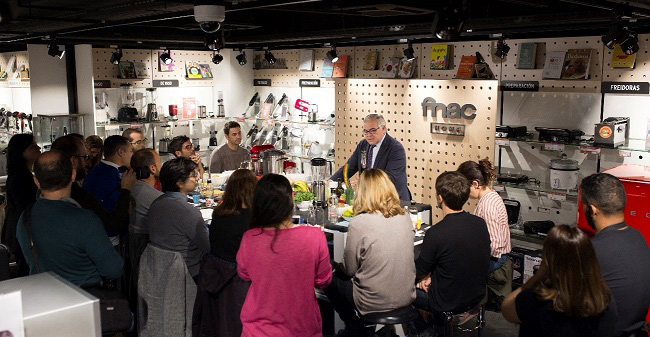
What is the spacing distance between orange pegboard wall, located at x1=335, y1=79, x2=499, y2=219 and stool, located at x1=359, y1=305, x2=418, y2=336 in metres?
3.33

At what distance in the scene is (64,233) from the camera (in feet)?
9.90

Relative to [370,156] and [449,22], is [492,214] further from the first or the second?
[370,156]

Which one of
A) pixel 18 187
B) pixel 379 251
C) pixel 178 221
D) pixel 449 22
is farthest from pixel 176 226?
pixel 449 22

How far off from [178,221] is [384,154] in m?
2.71

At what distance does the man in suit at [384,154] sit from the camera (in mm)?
5941

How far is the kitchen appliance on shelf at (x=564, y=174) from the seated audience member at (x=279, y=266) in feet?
12.2

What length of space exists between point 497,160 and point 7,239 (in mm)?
5067

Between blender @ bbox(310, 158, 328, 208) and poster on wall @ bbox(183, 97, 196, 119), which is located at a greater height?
poster on wall @ bbox(183, 97, 196, 119)

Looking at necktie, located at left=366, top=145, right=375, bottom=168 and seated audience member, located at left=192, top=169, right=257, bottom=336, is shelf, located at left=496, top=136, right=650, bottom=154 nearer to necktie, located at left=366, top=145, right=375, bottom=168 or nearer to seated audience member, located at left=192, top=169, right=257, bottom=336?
necktie, located at left=366, top=145, right=375, bottom=168

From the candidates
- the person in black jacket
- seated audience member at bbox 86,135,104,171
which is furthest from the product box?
the person in black jacket

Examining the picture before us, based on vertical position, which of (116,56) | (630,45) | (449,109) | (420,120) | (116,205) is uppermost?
(116,56)

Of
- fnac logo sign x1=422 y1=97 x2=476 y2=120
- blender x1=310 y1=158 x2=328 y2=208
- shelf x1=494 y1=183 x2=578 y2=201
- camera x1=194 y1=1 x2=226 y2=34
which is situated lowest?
shelf x1=494 y1=183 x2=578 y2=201

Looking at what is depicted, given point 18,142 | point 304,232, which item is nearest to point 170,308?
point 304,232

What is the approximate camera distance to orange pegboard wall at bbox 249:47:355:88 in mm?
8566
